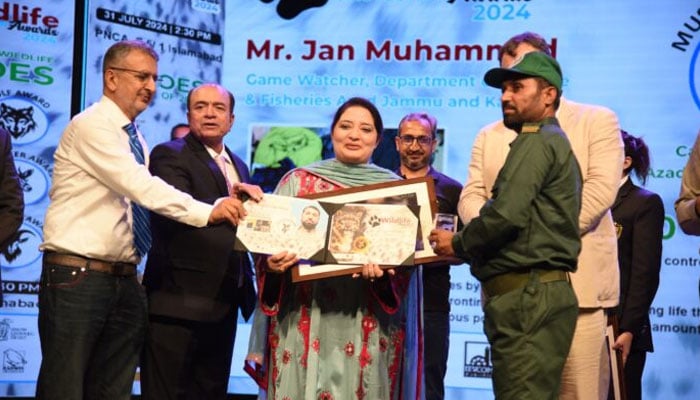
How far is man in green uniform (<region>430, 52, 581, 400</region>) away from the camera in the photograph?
10.2ft

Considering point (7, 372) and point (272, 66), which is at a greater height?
point (272, 66)

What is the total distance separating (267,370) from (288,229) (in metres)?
0.65

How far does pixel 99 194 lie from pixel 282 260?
0.76 metres

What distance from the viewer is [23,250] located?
6.44 metres

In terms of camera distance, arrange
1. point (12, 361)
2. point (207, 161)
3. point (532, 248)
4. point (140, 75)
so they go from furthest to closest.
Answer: point (12, 361), point (207, 161), point (140, 75), point (532, 248)

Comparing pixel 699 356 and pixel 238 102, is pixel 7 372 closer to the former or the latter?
pixel 238 102

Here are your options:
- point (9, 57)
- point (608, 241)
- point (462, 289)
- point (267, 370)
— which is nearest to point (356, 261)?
point (267, 370)

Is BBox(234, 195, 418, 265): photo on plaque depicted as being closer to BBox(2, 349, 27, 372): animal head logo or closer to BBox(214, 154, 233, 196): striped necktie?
BBox(214, 154, 233, 196): striped necktie

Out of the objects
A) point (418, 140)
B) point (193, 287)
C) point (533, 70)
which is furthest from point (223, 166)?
point (533, 70)

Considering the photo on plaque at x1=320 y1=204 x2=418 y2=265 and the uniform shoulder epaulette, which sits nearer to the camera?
the uniform shoulder epaulette

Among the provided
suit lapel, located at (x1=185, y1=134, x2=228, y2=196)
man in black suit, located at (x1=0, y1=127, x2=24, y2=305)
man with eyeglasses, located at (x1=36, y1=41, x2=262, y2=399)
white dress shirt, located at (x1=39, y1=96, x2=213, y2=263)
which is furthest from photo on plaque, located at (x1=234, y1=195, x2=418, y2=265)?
man in black suit, located at (x1=0, y1=127, x2=24, y2=305)

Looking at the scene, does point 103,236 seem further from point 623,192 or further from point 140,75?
point 623,192

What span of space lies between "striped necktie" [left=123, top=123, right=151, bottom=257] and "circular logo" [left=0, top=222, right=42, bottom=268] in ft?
8.93

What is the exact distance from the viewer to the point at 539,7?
6418mm
